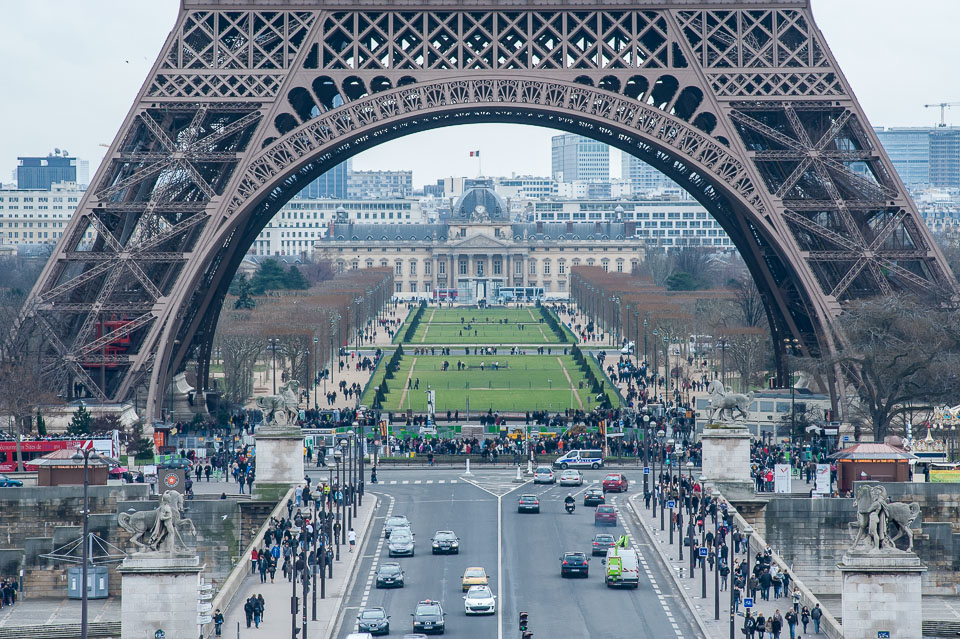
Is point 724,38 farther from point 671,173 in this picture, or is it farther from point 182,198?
point 182,198

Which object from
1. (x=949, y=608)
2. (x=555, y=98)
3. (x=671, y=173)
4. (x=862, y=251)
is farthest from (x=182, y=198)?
(x=949, y=608)

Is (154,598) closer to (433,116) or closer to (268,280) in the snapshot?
(433,116)

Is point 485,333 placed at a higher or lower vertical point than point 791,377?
higher

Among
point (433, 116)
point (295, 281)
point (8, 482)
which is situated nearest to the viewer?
point (8, 482)

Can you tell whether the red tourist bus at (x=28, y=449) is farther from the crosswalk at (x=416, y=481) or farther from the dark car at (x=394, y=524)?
the crosswalk at (x=416, y=481)

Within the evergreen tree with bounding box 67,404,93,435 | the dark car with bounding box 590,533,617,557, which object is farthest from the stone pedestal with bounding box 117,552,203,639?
the evergreen tree with bounding box 67,404,93,435

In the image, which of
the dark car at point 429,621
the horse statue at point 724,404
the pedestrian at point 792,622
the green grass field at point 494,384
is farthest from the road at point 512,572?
the green grass field at point 494,384

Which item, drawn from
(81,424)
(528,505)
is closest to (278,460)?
(528,505)

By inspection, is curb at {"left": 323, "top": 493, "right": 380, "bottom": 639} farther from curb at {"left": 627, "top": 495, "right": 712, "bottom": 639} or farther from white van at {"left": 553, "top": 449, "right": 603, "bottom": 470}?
white van at {"left": 553, "top": 449, "right": 603, "bottom": 470}
